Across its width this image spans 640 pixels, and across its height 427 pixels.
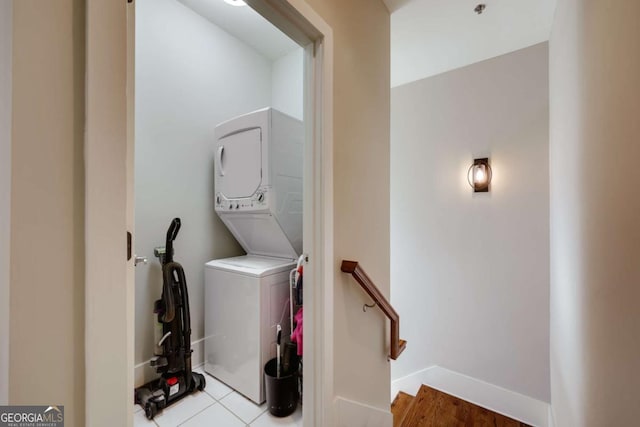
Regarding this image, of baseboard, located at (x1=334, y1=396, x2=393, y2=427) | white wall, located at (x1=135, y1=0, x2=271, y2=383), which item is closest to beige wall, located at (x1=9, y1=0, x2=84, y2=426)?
baseboard, located at (x1=334, y1=396, x2=393, y2=427)

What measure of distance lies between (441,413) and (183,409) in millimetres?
1990

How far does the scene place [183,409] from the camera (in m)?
1.78

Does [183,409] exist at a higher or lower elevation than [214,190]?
lower

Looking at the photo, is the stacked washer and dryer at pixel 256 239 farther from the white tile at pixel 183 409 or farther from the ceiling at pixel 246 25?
the ceiling at pixel 246 25

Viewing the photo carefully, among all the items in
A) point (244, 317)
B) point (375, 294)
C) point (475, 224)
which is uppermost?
point (475, 224)

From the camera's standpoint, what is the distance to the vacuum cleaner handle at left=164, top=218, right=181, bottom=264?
6.35ft

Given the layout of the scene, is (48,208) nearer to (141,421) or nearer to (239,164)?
(239,164)

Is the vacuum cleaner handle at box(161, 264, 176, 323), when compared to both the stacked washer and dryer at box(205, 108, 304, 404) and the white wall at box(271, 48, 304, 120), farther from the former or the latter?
the white wall at box(271, 48, 304, 120)

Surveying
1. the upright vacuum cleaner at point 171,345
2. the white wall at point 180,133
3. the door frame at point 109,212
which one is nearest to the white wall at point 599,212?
the door frame at point 109,212

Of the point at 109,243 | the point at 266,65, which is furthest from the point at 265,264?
the point at 266,65

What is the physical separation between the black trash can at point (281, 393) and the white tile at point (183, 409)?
447 mm

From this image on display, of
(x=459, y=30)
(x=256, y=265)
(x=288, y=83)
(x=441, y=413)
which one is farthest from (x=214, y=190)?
(x=441, y=413)

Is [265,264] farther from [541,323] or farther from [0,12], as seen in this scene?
[541,323]

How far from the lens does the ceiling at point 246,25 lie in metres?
2.24
